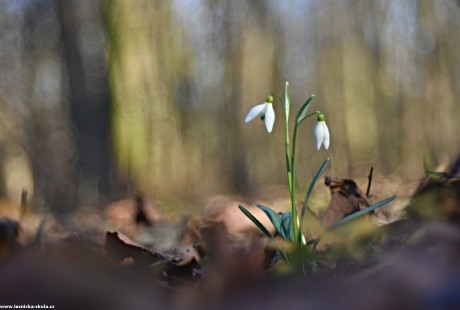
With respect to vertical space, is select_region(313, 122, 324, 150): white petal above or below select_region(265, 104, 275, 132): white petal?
below

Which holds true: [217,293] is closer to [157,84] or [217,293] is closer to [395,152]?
[157,84]

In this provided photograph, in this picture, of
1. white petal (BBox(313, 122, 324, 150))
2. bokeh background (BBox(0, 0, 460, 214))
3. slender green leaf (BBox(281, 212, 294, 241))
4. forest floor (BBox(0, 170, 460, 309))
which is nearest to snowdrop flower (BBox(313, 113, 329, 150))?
white petal (BBox(313, 122, 324, 150))

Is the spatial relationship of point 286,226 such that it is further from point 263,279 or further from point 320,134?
point 263,279

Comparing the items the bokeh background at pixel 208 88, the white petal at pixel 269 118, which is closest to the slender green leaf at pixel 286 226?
the white petal at pixel 269 118

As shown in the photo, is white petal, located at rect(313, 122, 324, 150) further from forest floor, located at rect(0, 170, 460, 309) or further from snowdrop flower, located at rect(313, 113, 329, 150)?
forest floor, located at rect(0, 170, 460, 309)

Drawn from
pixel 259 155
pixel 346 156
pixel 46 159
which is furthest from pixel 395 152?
pixel 46 159

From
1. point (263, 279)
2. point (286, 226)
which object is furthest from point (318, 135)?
point (263, 279)

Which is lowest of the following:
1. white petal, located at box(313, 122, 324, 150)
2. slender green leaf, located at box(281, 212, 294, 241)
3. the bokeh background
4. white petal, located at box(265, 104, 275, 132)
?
slender green leaf, located at box(281, 212, 294, 241)

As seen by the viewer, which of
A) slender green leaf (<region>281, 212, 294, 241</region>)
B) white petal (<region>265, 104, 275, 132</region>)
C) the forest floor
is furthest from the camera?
white petal (<region>265, 104, 275, 132</region>)
